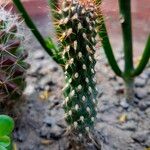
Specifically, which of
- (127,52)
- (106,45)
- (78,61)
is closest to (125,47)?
(127,52)

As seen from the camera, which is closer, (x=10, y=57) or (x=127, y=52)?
(x=10, y=57)

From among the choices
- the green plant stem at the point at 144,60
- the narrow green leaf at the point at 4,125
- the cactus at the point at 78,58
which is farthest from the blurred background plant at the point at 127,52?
the narrow green leaf at the point at 4,125

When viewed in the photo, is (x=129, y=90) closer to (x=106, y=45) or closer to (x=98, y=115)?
(x=98, y=115)

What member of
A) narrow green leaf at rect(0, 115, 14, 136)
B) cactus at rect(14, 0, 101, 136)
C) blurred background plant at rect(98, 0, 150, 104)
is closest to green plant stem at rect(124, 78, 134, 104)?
blurred background plant at rect(98, 0, 150, 104)

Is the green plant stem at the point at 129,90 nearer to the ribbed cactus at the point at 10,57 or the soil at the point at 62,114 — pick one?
the soil at the point at 62,114

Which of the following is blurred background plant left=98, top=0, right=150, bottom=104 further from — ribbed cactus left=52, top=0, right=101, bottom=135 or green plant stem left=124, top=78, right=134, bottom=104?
ribbed cactus left=52, top=0, right=101, bottom=135

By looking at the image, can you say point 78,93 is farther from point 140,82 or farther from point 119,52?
point 119,52
